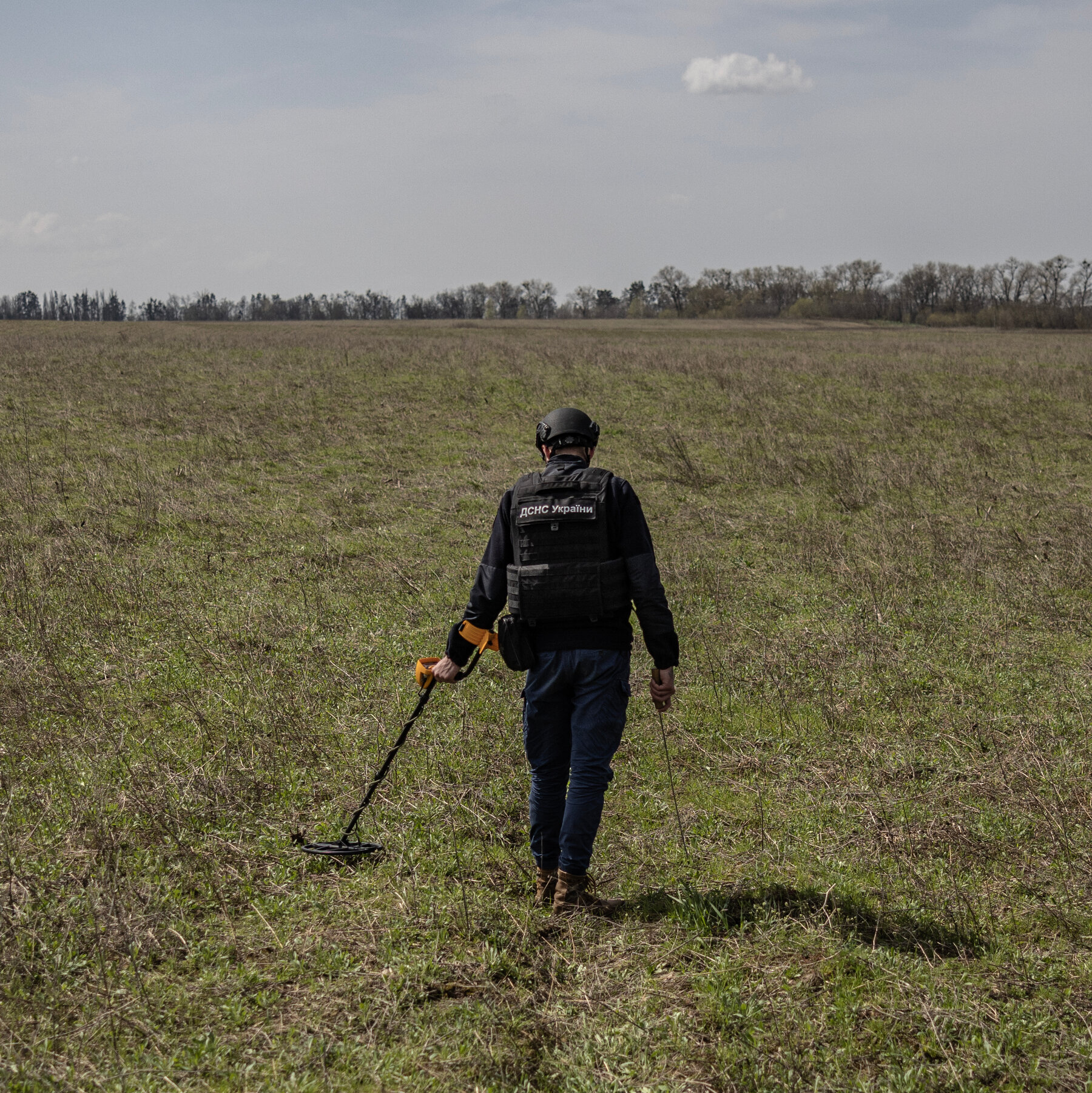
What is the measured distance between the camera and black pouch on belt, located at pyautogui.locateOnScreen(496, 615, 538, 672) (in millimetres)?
4328

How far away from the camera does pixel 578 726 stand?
4.32 meters

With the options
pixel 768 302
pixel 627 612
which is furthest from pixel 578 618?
pixel 768 302

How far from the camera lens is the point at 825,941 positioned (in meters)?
4.14

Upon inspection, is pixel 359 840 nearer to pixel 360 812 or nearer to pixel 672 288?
pixel 360 812

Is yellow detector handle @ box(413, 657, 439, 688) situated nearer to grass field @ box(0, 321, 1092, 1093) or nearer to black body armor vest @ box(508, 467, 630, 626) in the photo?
black body armor vest @ box(508, 467, 630, 626)

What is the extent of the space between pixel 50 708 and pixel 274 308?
5479 inches

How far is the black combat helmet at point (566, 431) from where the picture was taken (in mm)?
4469

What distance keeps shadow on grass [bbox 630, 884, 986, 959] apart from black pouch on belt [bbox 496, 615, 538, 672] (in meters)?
1.50

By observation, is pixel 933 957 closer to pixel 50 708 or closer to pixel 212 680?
pixel 212 680

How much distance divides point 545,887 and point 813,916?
1.42m

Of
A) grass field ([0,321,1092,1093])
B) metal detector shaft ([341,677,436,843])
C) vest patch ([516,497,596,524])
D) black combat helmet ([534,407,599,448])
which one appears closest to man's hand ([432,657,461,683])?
metal detector shaft ([341,677,436,843])

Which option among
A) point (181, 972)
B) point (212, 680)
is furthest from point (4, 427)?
point (181, 972)

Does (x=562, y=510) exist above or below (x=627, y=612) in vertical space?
above

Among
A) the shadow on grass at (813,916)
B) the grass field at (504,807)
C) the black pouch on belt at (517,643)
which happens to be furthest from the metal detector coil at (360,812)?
the shadow on grass at (813,916)
